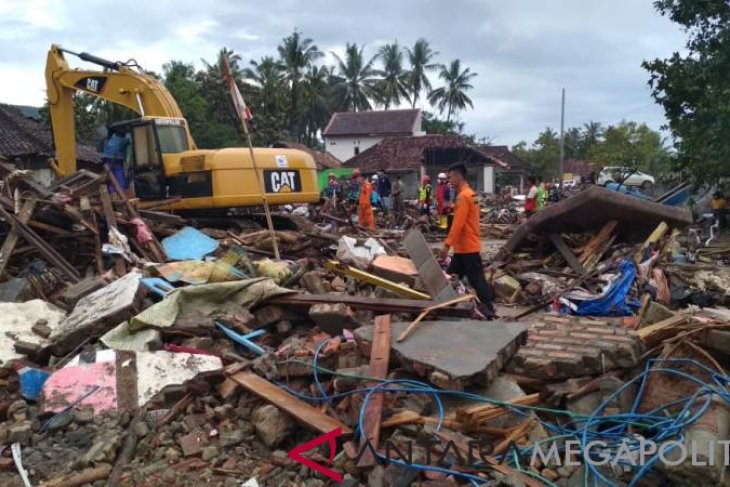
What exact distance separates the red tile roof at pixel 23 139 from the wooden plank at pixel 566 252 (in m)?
19.8

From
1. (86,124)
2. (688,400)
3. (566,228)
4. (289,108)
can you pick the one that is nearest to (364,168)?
(289,108)

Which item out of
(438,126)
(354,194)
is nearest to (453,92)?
(438,126)

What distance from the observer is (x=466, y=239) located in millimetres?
6543

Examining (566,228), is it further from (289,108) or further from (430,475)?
(289,108)

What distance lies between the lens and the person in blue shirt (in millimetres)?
10234

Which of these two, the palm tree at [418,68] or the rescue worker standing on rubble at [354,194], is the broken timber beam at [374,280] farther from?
the palm tree at [418,68]

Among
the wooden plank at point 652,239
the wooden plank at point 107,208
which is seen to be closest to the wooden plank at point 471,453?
the wooden plank at point 652,239

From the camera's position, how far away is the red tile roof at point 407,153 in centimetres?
3281

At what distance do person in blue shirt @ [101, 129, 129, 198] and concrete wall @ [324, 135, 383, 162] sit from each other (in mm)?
35798

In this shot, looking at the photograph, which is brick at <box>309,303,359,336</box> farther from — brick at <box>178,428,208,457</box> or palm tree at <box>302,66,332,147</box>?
palm tree at <box>302,66,332,147</box>

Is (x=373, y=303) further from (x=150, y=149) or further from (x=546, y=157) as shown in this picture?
(x=546, y=157)

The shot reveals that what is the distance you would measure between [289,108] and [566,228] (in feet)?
119

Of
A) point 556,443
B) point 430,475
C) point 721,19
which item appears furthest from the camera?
point 721,19

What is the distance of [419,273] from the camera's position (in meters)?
6.68
